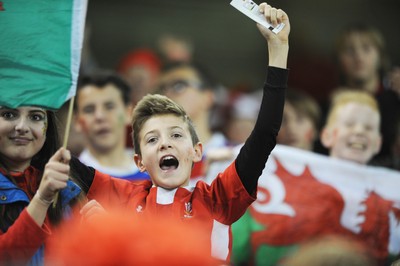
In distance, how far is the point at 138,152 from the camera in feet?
14.2

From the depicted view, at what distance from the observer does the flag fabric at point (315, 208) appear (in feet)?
19.2

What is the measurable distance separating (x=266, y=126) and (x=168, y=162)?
0.47 metres

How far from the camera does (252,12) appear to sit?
416 cm

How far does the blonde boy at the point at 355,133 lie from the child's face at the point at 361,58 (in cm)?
156

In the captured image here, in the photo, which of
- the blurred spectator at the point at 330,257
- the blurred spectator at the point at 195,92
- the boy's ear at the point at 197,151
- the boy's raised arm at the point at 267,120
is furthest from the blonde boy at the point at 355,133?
the blurred spectator at the point at 330,257

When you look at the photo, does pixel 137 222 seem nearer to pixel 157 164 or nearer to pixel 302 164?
pixel 157 164

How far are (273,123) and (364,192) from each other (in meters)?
2.27

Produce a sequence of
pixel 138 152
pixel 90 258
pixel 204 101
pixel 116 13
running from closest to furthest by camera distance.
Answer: pixel 90 258 < pixel 138 152 < pixel 204 101 < pixel 116 13

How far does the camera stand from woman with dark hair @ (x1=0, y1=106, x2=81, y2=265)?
12.7 feet

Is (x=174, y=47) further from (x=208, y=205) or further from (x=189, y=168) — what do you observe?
(x=208, y=205)

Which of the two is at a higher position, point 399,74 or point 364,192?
point 399,74

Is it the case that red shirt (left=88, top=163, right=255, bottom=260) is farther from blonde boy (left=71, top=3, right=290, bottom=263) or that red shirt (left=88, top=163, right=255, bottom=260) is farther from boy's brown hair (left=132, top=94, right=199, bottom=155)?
boy's brown hair (left=132, top=94, right=199, bottom=155)

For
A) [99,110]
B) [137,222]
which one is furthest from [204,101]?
[137,222]

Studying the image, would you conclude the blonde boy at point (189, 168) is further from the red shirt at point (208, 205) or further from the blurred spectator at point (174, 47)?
the blurred spectator at point (174, 47)
